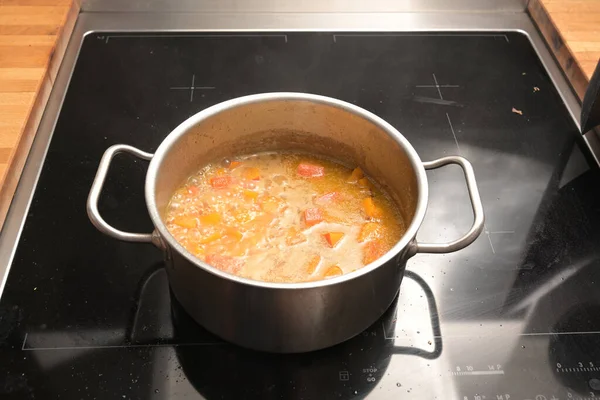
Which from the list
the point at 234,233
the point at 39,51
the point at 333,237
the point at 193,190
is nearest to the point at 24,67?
the point at 39,51

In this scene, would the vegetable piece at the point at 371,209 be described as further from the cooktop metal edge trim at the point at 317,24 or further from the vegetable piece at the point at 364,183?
the cooktop metal edge trim at the point at 317,24

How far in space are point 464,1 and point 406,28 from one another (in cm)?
15

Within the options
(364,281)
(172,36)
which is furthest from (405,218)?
(172,36)

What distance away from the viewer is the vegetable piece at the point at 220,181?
37.7 inches

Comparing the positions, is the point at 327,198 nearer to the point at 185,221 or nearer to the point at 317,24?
the point at 185,221

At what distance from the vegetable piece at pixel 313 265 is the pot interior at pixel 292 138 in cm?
13

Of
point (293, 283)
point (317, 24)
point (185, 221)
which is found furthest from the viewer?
point (317, 24)

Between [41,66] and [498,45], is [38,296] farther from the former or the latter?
[498,45]

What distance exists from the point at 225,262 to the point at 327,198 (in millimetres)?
190

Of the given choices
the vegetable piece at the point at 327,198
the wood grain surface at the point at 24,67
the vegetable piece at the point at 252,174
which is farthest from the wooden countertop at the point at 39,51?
the vegetable piece at the point at 327,198

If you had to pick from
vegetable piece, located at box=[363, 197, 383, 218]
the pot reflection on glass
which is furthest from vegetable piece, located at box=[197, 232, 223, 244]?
vegetable piece, located at box=[363, 197, 383, 218]

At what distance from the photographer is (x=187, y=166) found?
0.94 metres

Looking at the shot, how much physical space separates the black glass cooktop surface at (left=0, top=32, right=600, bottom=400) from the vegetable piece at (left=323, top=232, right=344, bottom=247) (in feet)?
0.36

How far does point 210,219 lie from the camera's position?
90 cm
